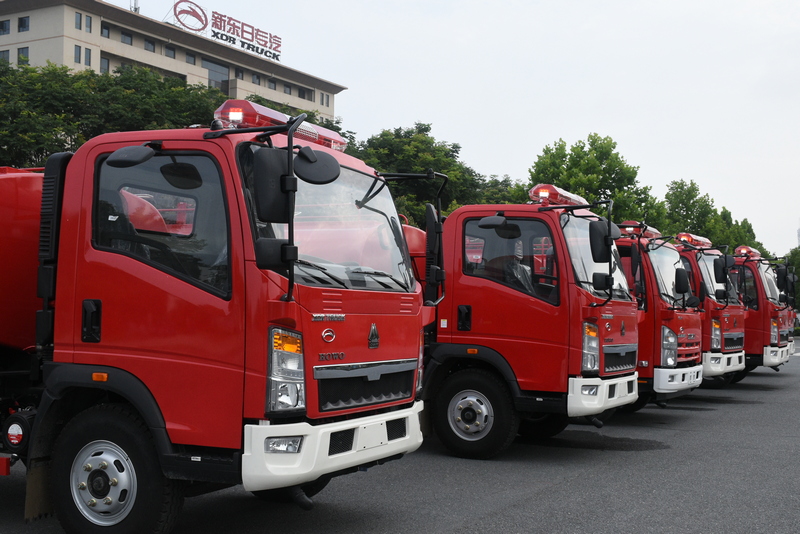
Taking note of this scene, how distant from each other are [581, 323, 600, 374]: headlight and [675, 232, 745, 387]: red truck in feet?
18.6

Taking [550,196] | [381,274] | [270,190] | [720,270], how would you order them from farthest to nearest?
[720,270] < [550,196] < [381,274] < [270,190]

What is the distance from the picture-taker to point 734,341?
567 inches

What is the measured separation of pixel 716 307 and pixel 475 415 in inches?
275

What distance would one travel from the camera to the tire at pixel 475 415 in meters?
8.23

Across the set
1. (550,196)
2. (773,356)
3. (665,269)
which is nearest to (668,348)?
(665,269)

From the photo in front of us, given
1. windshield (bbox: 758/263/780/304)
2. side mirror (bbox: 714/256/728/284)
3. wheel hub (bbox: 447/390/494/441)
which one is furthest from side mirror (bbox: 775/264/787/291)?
wheel hub (bbox: 447/390/494/441)

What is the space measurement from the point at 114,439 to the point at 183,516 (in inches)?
53.1

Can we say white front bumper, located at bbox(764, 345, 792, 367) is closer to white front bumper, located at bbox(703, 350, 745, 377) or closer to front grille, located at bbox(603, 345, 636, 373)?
white front bumper, located at bbox(703, 350, 745, 377)

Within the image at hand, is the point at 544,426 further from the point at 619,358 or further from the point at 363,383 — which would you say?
the point at 363,383

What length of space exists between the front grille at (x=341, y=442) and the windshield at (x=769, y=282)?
45.1 ft

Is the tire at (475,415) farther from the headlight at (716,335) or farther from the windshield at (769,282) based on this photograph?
the windshield at (769,282)

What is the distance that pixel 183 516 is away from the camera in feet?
19.5

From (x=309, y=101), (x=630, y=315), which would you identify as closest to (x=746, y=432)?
(x=630, y=315)

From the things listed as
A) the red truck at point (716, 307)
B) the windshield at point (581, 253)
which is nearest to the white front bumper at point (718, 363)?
the red truck at point (716, 307)
